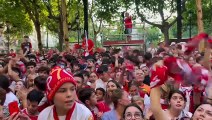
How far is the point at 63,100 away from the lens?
4.57 m

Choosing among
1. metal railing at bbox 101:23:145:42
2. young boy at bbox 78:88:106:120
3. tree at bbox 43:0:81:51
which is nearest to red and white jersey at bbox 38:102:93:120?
young boy at bbox 78:88:106:120

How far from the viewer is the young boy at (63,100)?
4.60 m

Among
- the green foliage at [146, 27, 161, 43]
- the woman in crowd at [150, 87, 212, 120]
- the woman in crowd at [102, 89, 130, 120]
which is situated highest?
the green foliage at [146, 27, 161, 43]

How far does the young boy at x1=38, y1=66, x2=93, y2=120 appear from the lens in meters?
4.60

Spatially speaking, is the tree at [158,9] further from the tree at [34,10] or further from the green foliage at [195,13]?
the tree at [34,10]

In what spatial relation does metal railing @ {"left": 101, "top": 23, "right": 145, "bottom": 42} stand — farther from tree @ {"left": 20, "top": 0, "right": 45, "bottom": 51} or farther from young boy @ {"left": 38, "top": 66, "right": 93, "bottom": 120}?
young boy @ {"left": 38, "top": 66, "right": 93, "bottom": 120}

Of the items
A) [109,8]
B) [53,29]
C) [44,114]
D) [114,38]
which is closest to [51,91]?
[44,114]

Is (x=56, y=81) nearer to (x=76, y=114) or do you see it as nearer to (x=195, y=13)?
(x=76, y=114)

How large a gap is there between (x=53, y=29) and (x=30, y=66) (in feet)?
104

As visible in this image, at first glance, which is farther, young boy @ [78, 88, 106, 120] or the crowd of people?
young boy @ [78, 88, 106, 120]

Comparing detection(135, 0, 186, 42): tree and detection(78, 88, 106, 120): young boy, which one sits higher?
detection(135, 0, 186, 42): tree

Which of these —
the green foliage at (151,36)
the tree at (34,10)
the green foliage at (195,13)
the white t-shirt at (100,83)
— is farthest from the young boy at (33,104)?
the green foliage at (195,13)

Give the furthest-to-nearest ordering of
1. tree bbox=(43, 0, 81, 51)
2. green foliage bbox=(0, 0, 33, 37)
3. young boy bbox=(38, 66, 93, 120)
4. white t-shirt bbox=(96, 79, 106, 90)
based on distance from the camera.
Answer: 1. green foliage bbox=(0, 0, 33, 37)
2. tree bbox=(43, 0, 81, 51)
3. white t-shirt bbox=(96, 79, 106, 90)
4. young boy bbox=(38, 66, 93, 120)

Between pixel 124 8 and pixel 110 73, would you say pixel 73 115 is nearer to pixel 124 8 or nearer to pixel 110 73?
pixel 110 73
